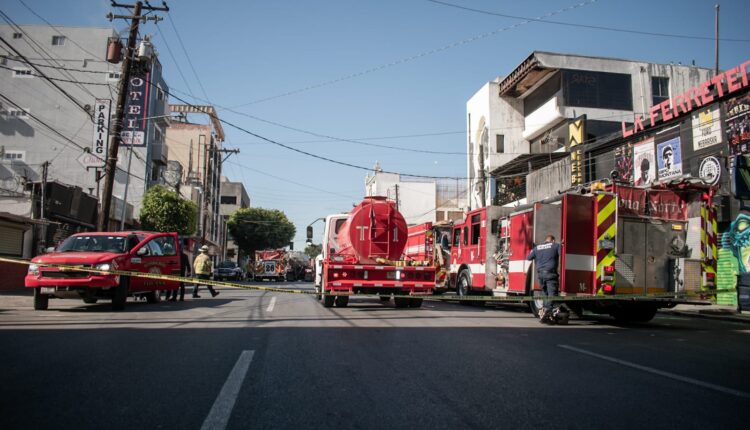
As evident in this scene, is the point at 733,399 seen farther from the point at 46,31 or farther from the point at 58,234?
the point at 46,31

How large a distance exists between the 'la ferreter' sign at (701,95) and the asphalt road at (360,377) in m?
11.2

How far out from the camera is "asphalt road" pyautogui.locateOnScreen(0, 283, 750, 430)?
3.67 m

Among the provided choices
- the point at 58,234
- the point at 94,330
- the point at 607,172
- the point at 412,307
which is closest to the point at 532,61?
the point at 607,172

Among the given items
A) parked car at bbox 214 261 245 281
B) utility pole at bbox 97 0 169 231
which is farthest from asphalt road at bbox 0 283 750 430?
parked car at bbox 214 261 245 281

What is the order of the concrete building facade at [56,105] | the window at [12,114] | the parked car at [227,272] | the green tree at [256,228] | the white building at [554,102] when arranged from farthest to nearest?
the green tree at [256,228]
the parked car at [227,272]
the window at [12,114]
the concrete building facade at [56,105]
the white building at [554,102]

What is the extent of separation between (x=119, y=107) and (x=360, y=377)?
16.8 metres

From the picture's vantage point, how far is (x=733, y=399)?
14.4 feet

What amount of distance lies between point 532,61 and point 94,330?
30315 millimetres

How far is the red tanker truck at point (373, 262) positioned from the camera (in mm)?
13180

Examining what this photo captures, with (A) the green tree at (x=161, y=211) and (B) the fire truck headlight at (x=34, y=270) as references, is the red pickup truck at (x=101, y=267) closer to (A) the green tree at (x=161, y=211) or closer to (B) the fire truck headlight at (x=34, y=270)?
(B) the fire truck headlight at (x=34, y=270)

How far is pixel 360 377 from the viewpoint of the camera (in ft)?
16.3

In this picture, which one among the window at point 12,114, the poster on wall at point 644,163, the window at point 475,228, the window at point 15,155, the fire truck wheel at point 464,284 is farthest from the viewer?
the window at point 12,114

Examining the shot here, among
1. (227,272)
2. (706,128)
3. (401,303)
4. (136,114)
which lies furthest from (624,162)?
(227,272)

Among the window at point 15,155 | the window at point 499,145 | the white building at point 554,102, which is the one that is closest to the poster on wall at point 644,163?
the white building at point 554,102
